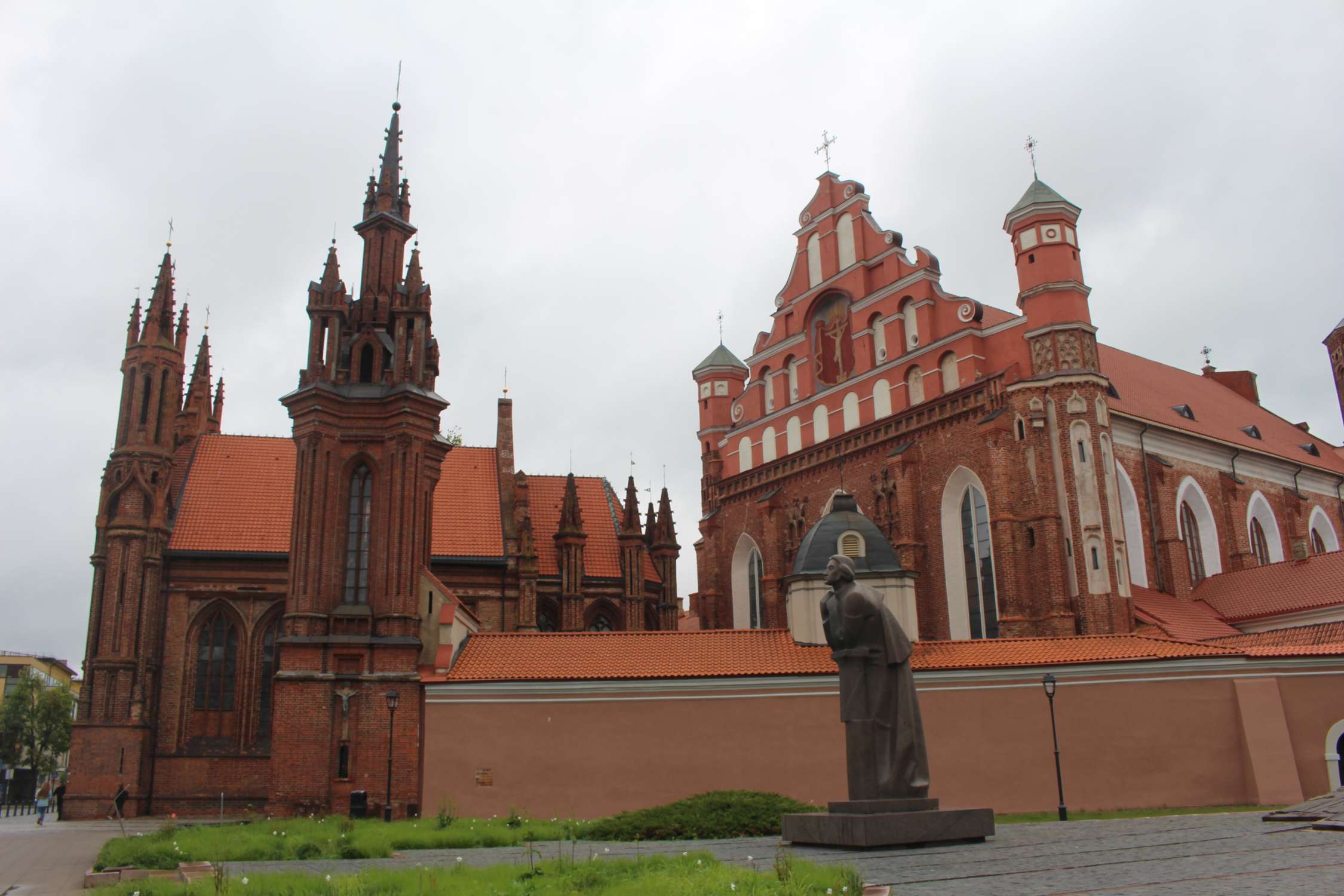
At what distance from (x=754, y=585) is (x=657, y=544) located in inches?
151

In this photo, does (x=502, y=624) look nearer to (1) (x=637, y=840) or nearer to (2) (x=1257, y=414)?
(1) (x=637, y=840)

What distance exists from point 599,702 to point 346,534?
785cm

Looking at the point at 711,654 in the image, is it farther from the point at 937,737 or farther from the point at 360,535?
the point at 360,535

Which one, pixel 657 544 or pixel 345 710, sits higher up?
pixel 657 544

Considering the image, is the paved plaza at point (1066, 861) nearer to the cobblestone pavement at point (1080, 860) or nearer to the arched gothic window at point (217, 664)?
the cobblestone pavement at point (1080, 860)

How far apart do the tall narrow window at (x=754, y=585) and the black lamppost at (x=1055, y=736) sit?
633 inches

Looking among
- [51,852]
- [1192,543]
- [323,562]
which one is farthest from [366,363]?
[1192,543]

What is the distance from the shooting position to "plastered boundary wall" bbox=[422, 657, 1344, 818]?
2306 cm

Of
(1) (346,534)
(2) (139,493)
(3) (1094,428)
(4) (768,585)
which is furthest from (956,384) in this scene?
(2) (139,493)

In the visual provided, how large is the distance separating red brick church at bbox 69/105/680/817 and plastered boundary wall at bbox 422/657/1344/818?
2343mm

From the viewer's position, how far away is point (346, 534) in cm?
2700

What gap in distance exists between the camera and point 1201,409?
42.0m

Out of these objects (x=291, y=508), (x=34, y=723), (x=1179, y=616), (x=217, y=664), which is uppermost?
(x=291, y=508)

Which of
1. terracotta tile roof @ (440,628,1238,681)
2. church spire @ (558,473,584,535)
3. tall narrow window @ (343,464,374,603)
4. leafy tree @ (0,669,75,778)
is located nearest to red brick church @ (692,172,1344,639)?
terracotta tile roof @ (440,628,1238,681)
